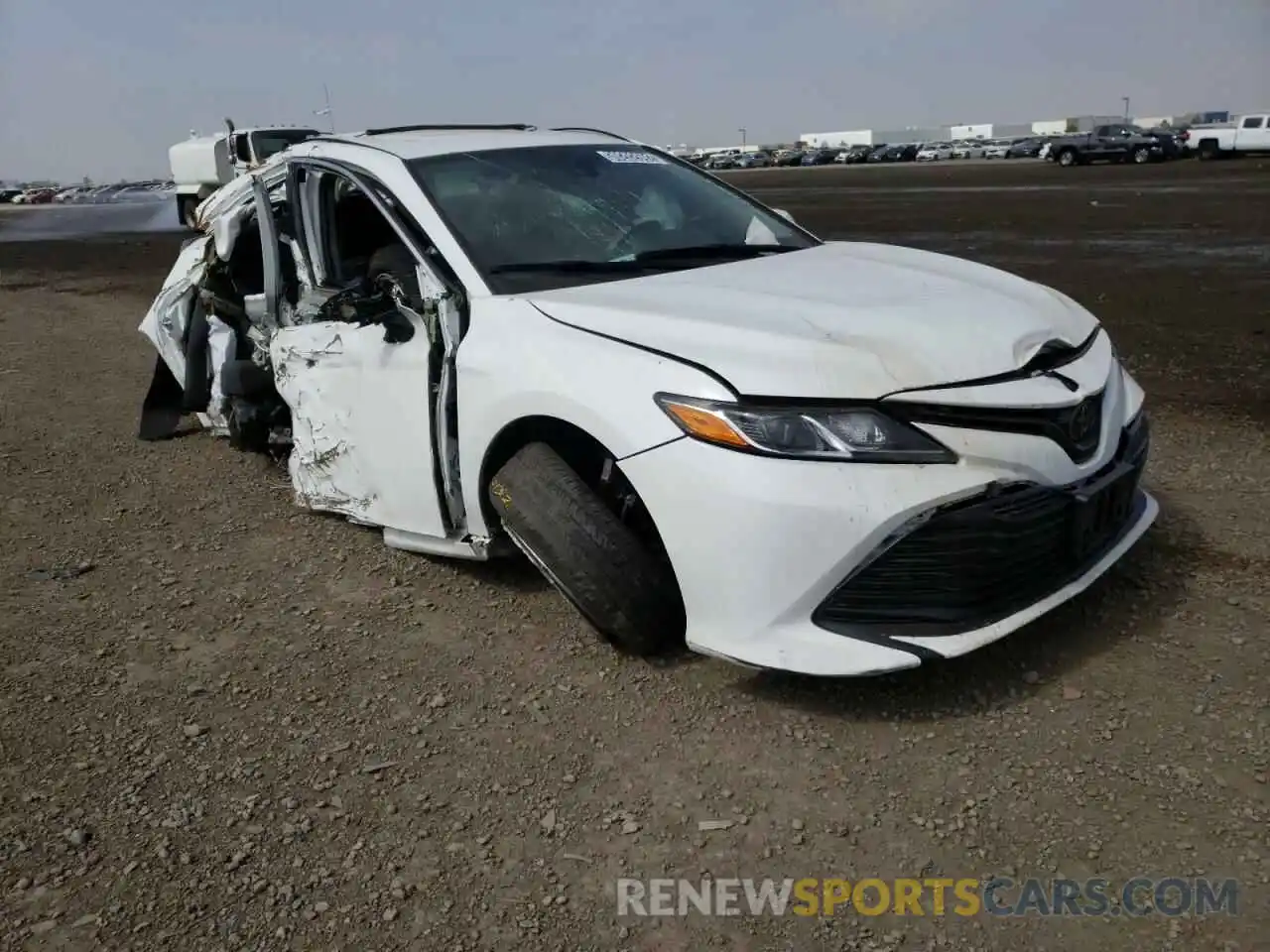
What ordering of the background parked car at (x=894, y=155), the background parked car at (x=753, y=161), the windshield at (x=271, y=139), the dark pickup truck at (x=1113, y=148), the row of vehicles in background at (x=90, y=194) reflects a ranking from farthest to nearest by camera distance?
the background parked car at (x=753, y=161) → the background parked car at (x=894, y=155) → the row of vehicles in background at (x=90, y=194) → the dark pickup truck at (x=1113, y=148) → the windshield at (x=271, y=139)

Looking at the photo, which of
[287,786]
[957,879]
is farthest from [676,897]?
[287,786]

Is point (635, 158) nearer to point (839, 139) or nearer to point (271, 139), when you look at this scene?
point (271, 139)

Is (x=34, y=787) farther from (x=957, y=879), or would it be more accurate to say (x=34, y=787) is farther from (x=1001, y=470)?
(x=1001, y=470)

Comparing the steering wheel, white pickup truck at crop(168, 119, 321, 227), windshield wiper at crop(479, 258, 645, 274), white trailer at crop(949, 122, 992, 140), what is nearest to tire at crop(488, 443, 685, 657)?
windshield wiper at crop(479, 258, 645, 274)

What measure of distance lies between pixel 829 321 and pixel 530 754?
1.50 metres

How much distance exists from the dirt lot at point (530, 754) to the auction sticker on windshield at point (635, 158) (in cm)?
176

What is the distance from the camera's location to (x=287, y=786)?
9.46 ft

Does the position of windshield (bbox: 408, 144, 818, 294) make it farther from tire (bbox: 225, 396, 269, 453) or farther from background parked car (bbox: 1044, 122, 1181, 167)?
background parked car (bbox: 1044, 122, 1181, 167)

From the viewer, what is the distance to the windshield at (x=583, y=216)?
370 centimetres

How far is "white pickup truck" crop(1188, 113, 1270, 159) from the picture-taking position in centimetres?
3978

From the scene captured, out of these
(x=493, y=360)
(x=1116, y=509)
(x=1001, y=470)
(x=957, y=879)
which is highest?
(x=493, y=360)

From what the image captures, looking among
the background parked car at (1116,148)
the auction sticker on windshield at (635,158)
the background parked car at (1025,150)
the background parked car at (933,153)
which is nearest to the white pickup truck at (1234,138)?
the background parked car at (1116,148)

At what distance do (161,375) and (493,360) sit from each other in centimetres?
395

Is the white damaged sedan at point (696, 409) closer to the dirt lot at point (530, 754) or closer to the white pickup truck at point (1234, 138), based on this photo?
the dirt lot at point (530, 754)
